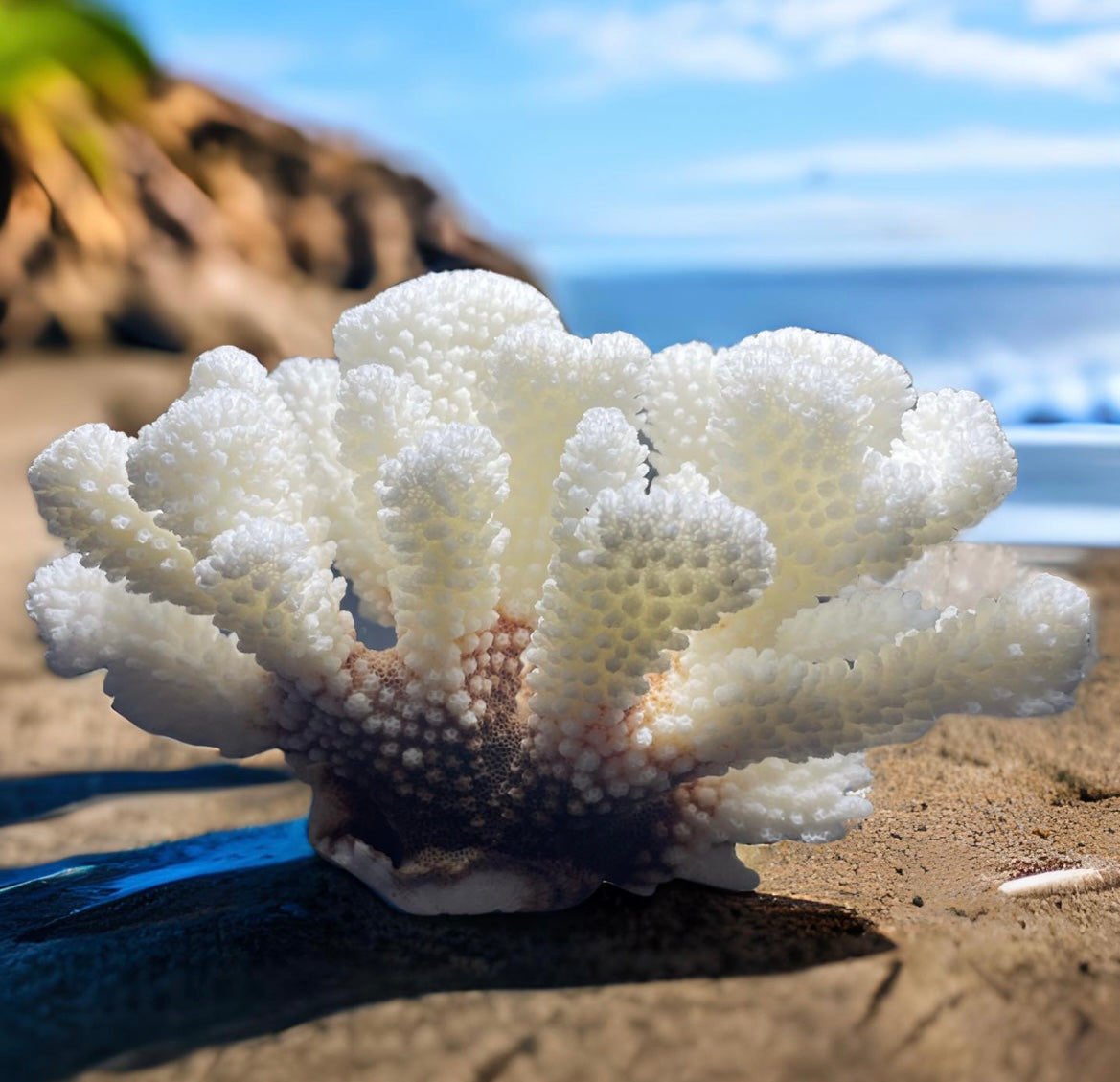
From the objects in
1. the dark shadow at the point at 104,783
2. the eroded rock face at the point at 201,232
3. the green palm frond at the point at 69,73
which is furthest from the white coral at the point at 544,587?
the green palm frond at the point at 69,73

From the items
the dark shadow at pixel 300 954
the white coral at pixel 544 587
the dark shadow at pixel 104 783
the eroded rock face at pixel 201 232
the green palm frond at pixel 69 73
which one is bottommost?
the dark shadow at pixel 104 783

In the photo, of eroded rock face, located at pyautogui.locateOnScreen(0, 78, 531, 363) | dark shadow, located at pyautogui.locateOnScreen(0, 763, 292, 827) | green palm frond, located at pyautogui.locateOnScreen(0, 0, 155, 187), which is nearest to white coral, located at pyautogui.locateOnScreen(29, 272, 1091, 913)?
dark shadow, located at pyautogui.locateOnScreen(0, 763, 292, 827)

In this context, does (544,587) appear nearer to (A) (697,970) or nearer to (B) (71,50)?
(A) (697,970)

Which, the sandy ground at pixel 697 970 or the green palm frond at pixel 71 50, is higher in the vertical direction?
the green palm frond at pixel 71 50

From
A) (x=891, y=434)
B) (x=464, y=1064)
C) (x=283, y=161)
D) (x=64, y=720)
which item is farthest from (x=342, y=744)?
(x=283, y=161)

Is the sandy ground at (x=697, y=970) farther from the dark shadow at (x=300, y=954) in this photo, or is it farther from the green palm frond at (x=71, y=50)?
the green palm frond at (x=71, y=50)

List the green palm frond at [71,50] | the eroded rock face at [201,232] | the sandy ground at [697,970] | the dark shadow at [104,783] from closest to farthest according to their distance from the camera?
1. the sandy ground at [697,970]
2. the dark shadow at [104,783]
3. the eroded rock face at [201,232]
4. the green palm frond at [71,50]

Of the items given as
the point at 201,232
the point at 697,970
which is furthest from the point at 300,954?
the point at 201,232
